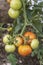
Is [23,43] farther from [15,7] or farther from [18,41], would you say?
[15,7]

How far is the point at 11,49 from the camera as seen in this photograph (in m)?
1.19

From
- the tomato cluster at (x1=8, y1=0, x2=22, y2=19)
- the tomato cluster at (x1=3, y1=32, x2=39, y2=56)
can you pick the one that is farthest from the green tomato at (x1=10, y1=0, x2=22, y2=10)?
the tomato cluster at (x1=3, y1=32, x2=39, y2=56)

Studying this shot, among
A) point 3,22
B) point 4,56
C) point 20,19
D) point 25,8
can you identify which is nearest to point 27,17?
point 25,8

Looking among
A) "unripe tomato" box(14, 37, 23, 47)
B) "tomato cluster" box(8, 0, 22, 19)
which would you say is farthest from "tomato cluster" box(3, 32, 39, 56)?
"tomato cluster" box(8, 0, 22, 19)

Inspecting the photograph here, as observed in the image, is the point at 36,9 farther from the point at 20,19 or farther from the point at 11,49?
the point at 11,49

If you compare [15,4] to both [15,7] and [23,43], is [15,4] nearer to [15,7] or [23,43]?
[15,7]

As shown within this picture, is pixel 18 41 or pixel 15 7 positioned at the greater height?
pixel 15 7

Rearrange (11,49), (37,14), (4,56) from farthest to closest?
(4,56) → (37,14) → (11,49)

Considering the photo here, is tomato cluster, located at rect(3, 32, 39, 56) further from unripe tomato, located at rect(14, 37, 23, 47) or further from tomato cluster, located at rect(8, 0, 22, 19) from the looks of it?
tomato cluster, located at rect(8, 0, 22, 19)

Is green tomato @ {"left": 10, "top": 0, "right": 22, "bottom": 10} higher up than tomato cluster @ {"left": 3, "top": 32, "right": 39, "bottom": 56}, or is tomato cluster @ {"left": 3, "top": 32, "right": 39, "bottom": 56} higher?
green tomato @ {"left": 10, "top": 0, "right": 22, "bottom": 10}

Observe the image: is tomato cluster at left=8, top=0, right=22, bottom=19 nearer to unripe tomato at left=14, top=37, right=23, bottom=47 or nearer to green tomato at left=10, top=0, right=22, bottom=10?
green tomato at left=10, top=0, right=22, bottom=10

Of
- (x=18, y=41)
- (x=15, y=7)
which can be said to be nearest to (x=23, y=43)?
(x=18, y=41)

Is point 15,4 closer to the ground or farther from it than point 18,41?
farther from it

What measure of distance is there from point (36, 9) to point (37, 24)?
99 mm
